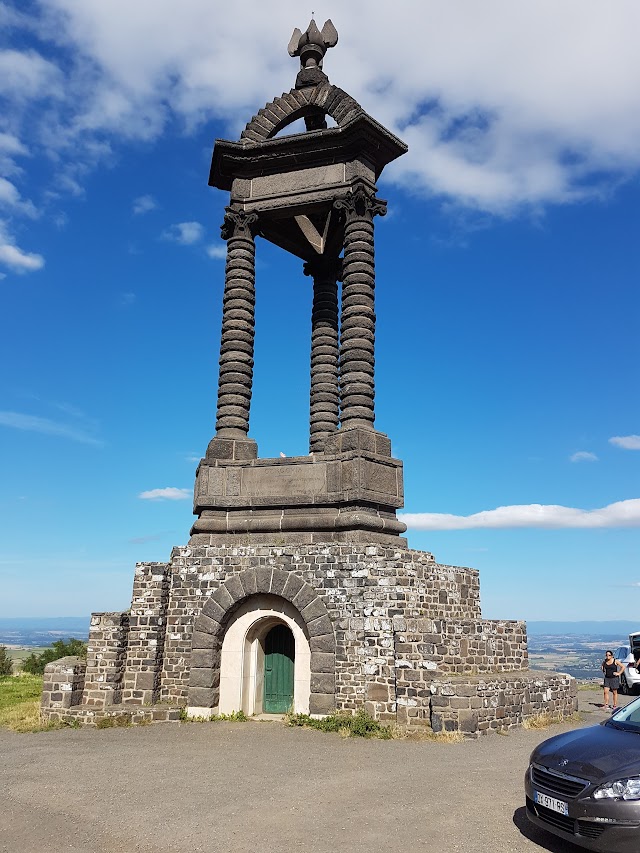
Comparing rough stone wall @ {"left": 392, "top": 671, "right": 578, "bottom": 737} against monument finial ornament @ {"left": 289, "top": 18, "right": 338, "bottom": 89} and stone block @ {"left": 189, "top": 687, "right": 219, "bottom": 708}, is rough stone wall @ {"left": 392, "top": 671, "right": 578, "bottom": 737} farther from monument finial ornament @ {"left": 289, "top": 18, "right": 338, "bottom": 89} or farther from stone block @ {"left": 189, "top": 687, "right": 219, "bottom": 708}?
monument finial ornament @ {"left": 289, "top": 18, "right": 338, "bottom": 89}

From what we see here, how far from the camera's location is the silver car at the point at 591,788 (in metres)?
5.29

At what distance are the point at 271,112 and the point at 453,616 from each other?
43.3 ft

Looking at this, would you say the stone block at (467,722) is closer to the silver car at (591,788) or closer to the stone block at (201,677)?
the stone block at (201,677)

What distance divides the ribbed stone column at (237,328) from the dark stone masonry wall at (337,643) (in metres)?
3.13

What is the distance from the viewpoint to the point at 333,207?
642 inches

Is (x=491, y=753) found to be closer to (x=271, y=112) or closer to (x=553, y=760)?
(x=553, y=760)

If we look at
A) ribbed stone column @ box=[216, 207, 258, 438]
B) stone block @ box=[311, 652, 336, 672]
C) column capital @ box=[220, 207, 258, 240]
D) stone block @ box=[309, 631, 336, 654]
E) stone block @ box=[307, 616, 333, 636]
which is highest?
column capital @ box=[220, 207, 258, 240]

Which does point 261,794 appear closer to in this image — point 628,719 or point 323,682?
point 628,719

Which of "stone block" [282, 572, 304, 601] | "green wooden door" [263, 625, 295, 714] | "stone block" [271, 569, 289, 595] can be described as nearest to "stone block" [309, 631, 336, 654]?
"stone block" [282, 572, 304, 601]

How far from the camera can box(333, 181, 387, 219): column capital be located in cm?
1595

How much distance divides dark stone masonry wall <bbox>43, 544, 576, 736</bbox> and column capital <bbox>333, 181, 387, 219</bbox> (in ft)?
26.3

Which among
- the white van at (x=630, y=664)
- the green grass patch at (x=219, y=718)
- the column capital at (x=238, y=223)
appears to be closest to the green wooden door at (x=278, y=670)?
the green grass patch at (x=219, y=718)

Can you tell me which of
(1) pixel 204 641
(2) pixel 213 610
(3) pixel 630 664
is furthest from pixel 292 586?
(3) pixel 630 664

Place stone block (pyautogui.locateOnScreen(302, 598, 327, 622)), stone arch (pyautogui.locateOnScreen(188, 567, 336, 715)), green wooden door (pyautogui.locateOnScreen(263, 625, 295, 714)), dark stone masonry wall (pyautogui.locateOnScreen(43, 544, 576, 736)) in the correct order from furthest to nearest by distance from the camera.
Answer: green wooden door (pyautogui.locateOnScreen(263, 625, 295, 714)) < stone block (pyautogui.locateOnScreen(302, 598, 327, 622)) < stone arch (pyautogui.locateOnScreen(188, 567, 336, 715)) < dark stone masonry wall (pyautogui.locateOnScreen(43, 544, 576, 736))
